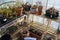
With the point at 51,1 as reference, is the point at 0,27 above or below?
below

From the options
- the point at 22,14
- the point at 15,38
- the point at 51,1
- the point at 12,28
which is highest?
the point at 51,1

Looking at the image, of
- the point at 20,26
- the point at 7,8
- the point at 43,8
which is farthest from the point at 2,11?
the point at 43,8

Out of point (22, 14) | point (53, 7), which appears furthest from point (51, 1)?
point (22, 14)

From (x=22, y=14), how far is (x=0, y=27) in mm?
488

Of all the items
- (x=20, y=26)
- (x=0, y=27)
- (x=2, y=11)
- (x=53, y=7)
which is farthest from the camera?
(x=20, y=26)

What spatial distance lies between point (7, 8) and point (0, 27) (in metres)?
0.39

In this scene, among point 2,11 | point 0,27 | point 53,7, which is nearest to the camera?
point 0,27

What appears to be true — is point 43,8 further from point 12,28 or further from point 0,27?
point 0,27

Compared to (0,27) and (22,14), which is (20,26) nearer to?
(22,14)

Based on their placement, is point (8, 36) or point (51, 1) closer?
point (8, 36)

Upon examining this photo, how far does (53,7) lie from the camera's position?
92.0 inches

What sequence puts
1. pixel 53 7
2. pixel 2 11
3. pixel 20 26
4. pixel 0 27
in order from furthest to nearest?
pixel 20 26 < pixel 53 7 < pixel 2 11 < pixel 0 27

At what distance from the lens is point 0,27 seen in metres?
2.01

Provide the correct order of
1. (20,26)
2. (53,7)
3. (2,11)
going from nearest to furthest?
(2,11), (53,7), (20,26)
